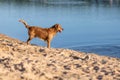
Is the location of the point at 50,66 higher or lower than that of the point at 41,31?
lower

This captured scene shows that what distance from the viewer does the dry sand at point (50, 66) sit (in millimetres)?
10164

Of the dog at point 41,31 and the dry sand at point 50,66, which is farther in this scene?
the dog at point 41,31

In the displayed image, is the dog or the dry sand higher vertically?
the dog

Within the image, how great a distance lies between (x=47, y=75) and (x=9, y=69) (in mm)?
1086

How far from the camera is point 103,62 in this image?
12.1 m

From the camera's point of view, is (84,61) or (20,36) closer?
(84,61)

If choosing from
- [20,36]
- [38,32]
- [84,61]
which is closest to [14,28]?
[20,36]

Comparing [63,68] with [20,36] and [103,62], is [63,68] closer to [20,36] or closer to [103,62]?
[103,62]

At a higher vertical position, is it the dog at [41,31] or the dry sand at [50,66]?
the dog at [41,31]

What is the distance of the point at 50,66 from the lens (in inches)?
434

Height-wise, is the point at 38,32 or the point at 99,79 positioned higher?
the point at 38,32

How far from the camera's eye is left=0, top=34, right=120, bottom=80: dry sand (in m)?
10.2

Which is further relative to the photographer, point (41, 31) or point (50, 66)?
point (41, 31)

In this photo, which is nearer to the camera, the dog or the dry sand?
the dry sand
